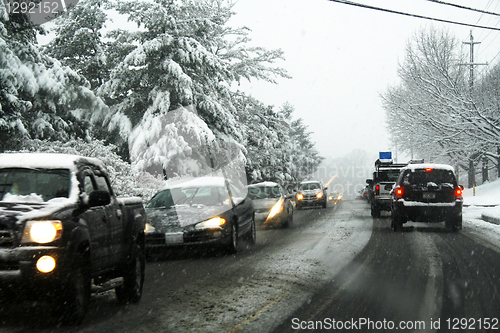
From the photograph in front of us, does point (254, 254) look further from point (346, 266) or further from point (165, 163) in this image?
point (165, 163)

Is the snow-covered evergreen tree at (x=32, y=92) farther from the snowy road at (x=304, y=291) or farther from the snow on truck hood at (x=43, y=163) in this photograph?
the snow on truck hood at (x=43, y=163)

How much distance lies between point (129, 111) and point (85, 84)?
639 centimetres

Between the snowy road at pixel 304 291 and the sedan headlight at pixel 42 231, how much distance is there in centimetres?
99

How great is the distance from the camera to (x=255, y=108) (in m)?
34.6

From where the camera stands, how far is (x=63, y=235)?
A: 5.41m

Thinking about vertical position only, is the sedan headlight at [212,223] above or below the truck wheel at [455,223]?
above

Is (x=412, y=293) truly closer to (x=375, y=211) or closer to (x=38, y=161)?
(x=38, y=161)

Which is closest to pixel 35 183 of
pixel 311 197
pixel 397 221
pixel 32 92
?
pixel 32 92

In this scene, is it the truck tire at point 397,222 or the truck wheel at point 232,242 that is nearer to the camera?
the truck wheel at point 232,242

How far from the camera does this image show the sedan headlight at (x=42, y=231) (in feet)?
17.4

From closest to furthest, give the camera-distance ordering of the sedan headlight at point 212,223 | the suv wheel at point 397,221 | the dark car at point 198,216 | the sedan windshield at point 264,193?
the dark car at point 198,216, the sedan headlight at point 212,223, the suv wheel at point 397,221, the sedan windshield at point 264,193

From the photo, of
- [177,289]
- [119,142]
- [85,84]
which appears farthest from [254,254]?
[119,142]

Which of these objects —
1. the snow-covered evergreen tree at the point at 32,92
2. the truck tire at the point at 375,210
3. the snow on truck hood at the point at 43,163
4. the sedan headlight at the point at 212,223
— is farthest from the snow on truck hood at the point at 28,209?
the truck tire at the point at 375,210

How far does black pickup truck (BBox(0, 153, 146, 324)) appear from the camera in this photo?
5.25m
